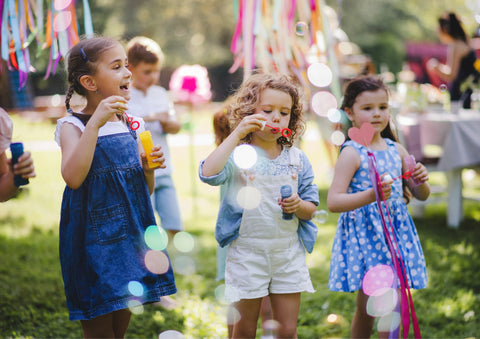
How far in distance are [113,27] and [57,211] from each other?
45.4 feet

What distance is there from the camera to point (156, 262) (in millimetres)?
1958

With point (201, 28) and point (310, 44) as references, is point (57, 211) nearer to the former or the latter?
point (310, 44)

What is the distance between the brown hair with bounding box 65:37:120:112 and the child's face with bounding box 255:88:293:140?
0.62 m

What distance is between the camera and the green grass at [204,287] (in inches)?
111

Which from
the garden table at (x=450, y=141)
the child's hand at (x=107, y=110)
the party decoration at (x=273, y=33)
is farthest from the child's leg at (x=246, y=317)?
the garden table at (x=450, y=141)

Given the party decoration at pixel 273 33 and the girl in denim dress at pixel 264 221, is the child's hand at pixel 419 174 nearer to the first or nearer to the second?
the girl in denim dress at pixel 264 221

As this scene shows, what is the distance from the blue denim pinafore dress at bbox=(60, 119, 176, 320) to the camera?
1.84m

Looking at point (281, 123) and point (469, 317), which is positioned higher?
point (281, 123)

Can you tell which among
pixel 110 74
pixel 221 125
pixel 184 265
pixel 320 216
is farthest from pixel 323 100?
pixel 110 74

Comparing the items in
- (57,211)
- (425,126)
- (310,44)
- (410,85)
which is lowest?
(57,211)

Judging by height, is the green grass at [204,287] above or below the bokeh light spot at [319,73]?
below

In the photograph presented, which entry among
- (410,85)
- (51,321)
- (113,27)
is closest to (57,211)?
(51,321)

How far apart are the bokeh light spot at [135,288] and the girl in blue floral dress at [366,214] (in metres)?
0.85

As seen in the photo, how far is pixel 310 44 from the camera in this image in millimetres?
3365
